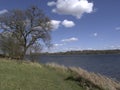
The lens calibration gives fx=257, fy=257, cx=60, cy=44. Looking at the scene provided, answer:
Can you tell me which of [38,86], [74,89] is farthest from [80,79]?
[38,86]

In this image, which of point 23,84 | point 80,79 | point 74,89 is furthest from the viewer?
point 80,79

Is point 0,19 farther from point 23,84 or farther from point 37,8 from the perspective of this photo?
point 23,84

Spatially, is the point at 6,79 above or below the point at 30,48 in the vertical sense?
below

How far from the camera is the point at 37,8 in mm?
45969

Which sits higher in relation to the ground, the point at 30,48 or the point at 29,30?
the point at 29,30

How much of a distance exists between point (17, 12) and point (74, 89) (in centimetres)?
3062

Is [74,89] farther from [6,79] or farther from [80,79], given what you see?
[6,79]

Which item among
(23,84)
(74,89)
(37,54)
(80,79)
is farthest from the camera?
(37,54)

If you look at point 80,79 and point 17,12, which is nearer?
point 80,79

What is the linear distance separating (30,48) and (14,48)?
2814 mm

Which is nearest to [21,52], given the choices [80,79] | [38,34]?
[38,34]

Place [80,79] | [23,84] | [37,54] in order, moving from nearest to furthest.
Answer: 1. [23,84]
2. [80,79]
3. [37,54]

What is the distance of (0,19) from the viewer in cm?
4491

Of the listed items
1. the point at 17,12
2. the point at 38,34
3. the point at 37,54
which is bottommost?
the point at 37,54
